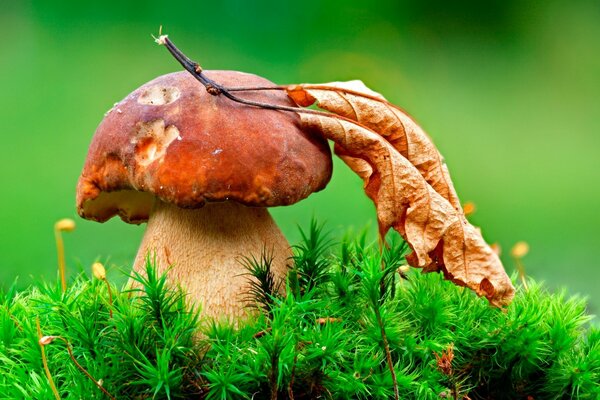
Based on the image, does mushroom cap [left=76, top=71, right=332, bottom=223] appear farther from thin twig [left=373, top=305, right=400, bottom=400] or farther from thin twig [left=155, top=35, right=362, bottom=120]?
thin twig [left=373, top=305, right=400, bottom=400]

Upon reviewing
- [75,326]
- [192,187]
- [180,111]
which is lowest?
[75,326]

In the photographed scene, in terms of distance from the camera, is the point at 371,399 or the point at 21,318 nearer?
the point at 371,399

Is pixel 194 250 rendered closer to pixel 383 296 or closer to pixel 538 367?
pixel 383 296

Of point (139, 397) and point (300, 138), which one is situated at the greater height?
point (300, 138)

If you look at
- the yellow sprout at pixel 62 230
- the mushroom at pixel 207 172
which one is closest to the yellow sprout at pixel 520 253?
the mushroom at pixel 207 172

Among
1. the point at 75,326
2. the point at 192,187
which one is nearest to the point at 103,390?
the point at 75,326

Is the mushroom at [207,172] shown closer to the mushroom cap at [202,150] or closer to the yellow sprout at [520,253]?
the mushroom cap at [202,150]

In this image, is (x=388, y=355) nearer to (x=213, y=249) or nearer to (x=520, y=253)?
(x=213, y=249)
